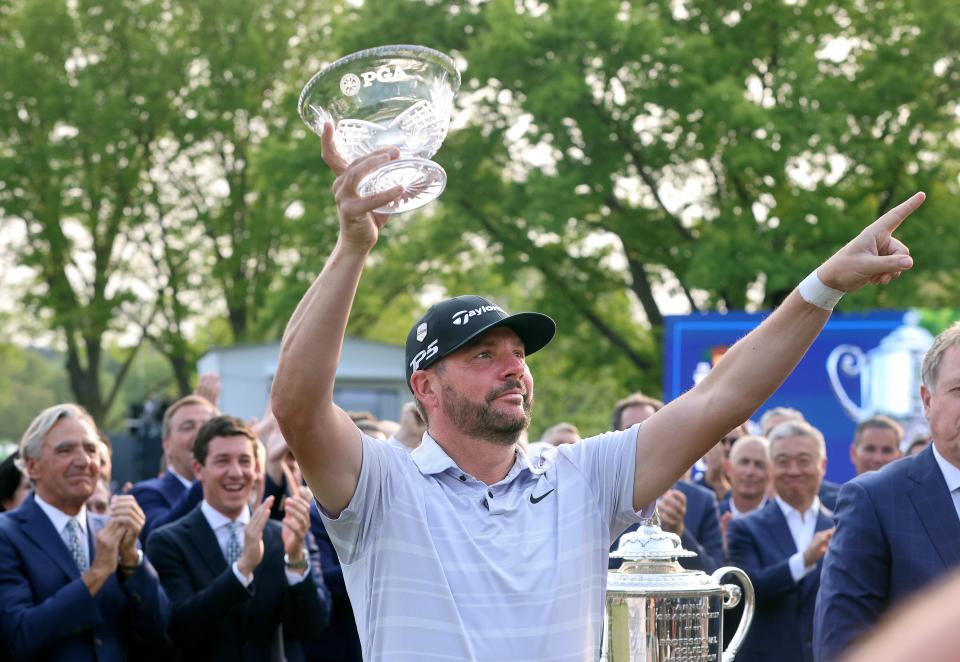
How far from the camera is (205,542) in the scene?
6.76 m

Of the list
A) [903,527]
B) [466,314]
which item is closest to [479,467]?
[466,314]

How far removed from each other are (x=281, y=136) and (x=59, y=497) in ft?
91.3

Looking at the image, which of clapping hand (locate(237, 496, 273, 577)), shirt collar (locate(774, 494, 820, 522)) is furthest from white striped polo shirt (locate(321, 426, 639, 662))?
shirt collar (locate(774, 494, 820, 522))

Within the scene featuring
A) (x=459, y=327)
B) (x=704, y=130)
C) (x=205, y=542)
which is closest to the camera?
(x=459, y=327)

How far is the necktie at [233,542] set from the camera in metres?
6.82

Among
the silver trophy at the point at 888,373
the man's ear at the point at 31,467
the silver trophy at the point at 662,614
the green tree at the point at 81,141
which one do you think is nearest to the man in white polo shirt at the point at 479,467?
the silver trophy at the point at 662,614

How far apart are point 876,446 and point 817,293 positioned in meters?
5.93

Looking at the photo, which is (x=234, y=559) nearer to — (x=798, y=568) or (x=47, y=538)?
(x=47, y=538)

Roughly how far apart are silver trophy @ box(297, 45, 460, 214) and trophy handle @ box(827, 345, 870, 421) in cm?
1293

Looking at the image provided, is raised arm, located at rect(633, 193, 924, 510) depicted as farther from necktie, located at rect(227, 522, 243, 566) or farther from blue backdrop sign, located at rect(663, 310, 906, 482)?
blue backdrop sign, located at rect(663, 310, 906, 482)

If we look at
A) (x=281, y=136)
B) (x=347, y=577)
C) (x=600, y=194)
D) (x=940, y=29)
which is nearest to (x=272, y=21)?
(x=281, y=136)

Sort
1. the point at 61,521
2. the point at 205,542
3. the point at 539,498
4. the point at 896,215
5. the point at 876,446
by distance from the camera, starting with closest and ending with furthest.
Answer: the point at 896,215 → the point at 539,498 → the point at 61,521 → the point at 205,542 → the point at 876,446

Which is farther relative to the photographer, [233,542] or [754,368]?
[233,542]

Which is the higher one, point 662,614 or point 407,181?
point 407,181
